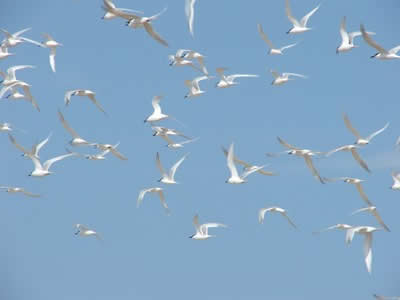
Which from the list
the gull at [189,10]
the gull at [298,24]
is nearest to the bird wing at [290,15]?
the gull at [298,24]

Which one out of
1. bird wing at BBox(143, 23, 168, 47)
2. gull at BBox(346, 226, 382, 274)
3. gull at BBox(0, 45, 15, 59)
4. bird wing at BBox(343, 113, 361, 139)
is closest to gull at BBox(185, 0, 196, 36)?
bird wing at BBox(143, 23, 168, 47)

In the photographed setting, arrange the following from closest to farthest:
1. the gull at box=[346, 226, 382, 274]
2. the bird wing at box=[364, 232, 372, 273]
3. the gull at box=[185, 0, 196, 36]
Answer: the gull at box=[185, 0, 196, 36]
the bird wing at box=[364, 232, 372, 273]
the gull at box=[346, 226, 382, 274]

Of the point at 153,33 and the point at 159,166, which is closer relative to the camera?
the point at 153,33

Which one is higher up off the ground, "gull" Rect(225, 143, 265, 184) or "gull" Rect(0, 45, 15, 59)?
"gull" Rect(0, 45, 15, 59)

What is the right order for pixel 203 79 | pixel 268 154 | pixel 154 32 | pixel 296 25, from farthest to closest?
1. pixel 203 79
2. pixel 296 25
3. pixel 268 154
4. pixel 154 32

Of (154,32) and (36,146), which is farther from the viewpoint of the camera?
(36,146)

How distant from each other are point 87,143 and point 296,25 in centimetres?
781

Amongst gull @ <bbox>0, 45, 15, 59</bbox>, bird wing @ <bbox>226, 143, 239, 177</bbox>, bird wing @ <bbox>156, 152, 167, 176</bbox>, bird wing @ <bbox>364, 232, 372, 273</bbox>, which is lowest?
bird wing @ <bbox>364, 232, 372, 273</bbox>

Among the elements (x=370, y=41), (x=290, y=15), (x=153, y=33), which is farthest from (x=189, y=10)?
(x=290, y=15)

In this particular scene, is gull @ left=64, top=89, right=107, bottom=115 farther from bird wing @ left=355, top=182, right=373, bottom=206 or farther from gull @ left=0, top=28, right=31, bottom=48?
bird wing @ left=355, top=182, right=373, bottom=206

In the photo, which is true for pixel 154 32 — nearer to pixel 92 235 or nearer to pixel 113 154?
pixel 113 154

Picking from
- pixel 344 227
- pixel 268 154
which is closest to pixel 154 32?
pixel 268 154

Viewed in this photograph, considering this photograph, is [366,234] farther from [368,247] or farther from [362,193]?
[362,193]

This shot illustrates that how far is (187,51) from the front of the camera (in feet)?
128
